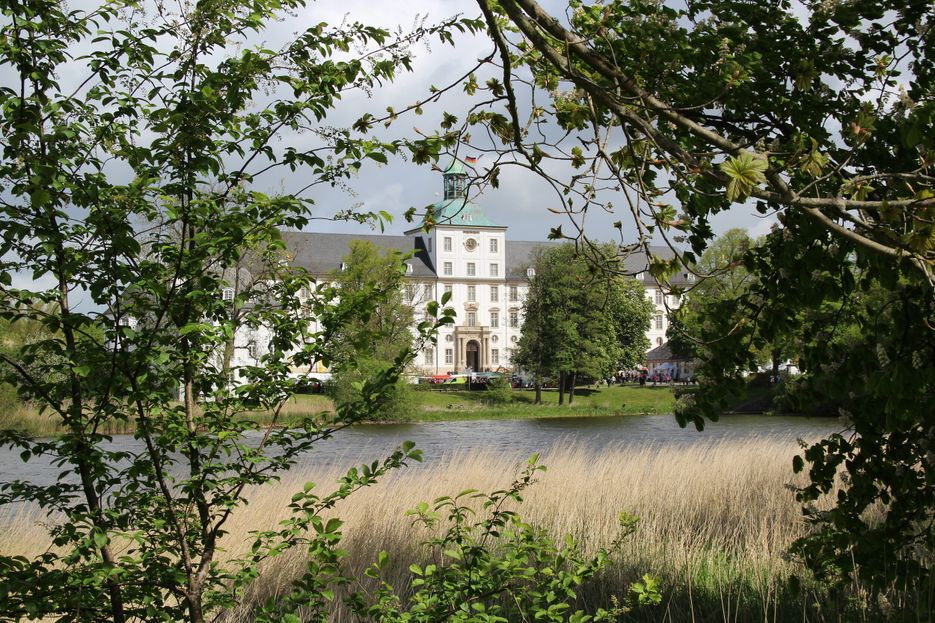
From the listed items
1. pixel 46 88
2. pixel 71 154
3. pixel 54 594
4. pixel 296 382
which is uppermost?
pixel 46 88

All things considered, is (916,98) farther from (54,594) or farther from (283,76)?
(54,594)

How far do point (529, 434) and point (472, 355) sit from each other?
55.6m

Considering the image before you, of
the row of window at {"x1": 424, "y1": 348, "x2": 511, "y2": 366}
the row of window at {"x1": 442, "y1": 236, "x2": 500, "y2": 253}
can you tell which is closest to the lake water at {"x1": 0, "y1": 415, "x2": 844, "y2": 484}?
the row of window at {"x1": 424, "y1": 348, "x2": 511, "y2": 366}

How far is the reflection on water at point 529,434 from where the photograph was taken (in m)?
21.9

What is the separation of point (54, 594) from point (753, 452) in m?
11.8

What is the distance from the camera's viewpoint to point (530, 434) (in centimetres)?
3256

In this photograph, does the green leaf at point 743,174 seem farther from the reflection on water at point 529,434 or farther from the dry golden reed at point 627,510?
the reflection on water at point 529,434

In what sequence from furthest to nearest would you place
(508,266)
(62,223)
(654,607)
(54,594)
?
(508,266), (654,607), (62,223), (54,594)

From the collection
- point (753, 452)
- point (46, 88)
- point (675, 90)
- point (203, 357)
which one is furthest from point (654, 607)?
point (753, 452)

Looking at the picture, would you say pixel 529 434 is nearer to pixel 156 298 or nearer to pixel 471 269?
pixel 156 298

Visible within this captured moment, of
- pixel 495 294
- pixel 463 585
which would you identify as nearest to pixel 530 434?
pixel 463 585

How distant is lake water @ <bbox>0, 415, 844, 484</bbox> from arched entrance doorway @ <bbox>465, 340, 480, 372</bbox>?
146ft

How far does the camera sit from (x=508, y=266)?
9094 cm

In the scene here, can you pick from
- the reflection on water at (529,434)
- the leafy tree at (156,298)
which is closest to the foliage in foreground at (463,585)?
the leafy tree at (156,298)
